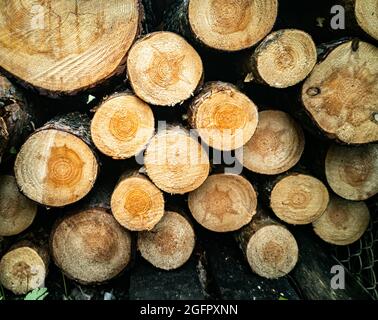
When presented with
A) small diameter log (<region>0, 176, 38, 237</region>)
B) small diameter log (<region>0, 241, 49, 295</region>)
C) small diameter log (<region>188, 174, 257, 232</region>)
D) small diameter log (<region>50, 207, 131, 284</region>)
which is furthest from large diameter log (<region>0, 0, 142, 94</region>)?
small diameter log (<region>0, 241, 49, 295</region>)

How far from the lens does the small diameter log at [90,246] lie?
1895mm

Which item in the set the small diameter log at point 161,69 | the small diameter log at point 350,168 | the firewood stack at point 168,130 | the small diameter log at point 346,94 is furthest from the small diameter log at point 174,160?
the small diameter log at point 350,168

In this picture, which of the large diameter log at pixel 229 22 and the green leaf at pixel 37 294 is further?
the green leaf at pixel 37 294

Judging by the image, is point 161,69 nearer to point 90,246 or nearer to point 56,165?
point 56,165

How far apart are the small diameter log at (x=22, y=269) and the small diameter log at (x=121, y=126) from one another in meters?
0.78

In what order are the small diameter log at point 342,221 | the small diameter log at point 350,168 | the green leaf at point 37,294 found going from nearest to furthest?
the green leaf at point 37,294 < the small diameter log at point 350,168 < the small diameter log at point 342,221

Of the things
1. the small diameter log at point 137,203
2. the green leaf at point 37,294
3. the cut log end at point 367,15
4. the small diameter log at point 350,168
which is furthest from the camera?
the small diameter log at point 350,168

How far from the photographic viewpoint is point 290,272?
212 cm

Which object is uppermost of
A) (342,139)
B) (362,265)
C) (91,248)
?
(342,139)

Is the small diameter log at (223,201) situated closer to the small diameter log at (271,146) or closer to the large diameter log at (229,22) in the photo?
the small diameter log at (271,146)
